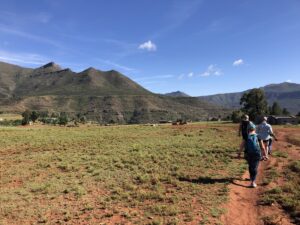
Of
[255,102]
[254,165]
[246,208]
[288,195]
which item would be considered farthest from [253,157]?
[255,102]

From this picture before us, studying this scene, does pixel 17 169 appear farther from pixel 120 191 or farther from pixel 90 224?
pixel 90 224

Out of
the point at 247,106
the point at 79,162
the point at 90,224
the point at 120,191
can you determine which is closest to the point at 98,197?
the point at 120,191

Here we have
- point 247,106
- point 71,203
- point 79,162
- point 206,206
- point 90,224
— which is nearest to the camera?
point 90,224

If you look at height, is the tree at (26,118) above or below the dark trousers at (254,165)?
above

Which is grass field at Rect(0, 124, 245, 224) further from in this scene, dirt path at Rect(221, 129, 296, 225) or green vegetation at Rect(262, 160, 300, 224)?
green vegetation at Rect(262, 160, 300, 224)

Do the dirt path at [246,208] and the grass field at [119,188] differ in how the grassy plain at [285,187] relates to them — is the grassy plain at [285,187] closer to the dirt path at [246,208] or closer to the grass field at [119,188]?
the dirt path at [246,208]

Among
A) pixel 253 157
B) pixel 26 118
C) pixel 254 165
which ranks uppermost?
pixel 26 118

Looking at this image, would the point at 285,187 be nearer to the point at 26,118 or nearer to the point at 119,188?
the point at 119,188

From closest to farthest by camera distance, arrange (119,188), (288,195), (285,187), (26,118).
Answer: (288,195) < (285,187) < (119,188) < (26,118)

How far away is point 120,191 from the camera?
1176cm

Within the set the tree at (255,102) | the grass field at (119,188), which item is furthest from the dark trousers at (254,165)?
the tree at (255,102)

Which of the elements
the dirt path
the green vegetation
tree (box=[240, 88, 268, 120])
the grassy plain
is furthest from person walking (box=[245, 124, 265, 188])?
tree (box=[240, 88, 268, 120])

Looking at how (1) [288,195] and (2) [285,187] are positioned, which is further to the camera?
(2) [285,187]

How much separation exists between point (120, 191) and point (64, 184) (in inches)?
115
